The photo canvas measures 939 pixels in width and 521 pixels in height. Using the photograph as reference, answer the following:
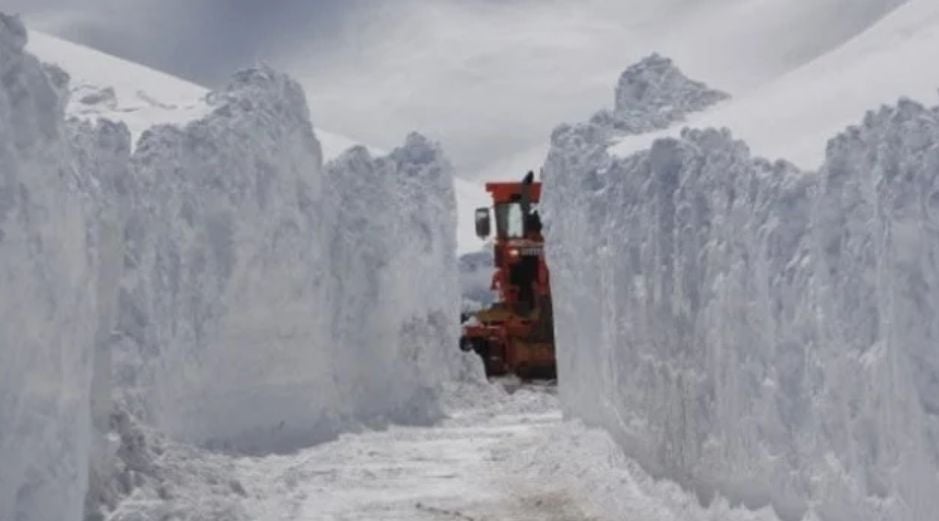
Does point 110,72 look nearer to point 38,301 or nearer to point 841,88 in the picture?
point 841,88

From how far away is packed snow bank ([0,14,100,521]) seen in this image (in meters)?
7.77

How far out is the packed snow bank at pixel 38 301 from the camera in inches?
306

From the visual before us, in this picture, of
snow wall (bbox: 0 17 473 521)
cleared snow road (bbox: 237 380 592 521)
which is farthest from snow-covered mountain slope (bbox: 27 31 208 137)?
cleared snow road (bbox: 237 380 592 521)

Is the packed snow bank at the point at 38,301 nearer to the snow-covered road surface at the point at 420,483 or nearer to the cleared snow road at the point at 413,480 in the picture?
the snow-covered road surface at the point at 420,483

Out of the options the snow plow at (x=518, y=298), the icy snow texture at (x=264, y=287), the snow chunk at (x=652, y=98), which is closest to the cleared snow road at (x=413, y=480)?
the icy snow texture at (x=264, y=287)

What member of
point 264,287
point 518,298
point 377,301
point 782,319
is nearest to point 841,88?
point 782,319

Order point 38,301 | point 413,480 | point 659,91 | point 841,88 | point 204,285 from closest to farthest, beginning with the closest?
point 38,301 → point 841,88 → point 413,480 → point 204,285 → point 659,91

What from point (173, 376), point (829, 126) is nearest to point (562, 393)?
point (173, 376)

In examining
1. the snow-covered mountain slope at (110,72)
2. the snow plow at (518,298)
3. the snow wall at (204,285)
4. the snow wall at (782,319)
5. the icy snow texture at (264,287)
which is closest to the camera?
the snow wall at (782,319)

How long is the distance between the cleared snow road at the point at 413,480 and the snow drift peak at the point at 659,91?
13.7 ft

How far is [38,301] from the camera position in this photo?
8.20m

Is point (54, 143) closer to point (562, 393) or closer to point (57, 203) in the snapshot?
point (57, 203)

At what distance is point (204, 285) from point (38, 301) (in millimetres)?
8198

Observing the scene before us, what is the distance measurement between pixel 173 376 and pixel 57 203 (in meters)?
6.81
